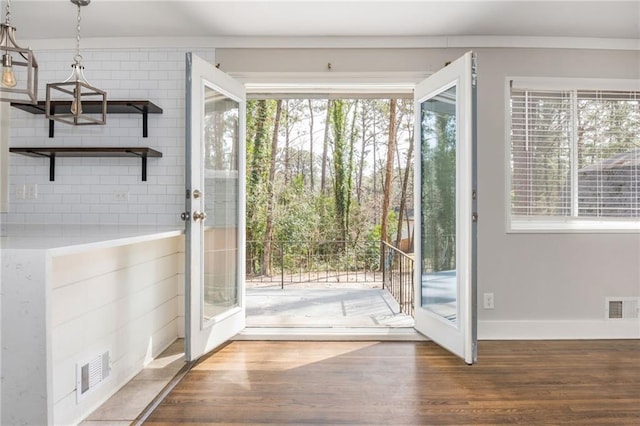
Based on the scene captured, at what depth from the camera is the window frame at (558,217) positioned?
320 centimetres

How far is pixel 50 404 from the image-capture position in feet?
5.05

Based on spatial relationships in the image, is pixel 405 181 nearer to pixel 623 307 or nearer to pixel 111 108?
pixel 623 307

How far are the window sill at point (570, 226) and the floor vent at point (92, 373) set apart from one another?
116 inches

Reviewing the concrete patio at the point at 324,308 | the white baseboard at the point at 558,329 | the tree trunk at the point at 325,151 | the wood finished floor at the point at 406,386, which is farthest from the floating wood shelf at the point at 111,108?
the tree trunk at the point at 325,151

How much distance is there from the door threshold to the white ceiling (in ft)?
7.78

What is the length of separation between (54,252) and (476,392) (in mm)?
2218

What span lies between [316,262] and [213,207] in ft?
14.7

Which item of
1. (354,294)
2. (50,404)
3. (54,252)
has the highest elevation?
(54,252)

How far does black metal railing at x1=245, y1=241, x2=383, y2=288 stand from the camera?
7.09 m

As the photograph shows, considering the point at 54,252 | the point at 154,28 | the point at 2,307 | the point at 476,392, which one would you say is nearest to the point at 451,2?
the point at 154,28

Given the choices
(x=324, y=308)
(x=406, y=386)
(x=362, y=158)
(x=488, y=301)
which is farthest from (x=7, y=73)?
(x=362, y=158)

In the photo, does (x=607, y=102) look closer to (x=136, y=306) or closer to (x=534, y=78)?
(x=534, y=78)

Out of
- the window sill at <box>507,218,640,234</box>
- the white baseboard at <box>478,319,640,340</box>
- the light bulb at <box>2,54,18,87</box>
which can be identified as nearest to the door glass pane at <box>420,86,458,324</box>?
the white baseboard at <box>478,319,640,340</box>

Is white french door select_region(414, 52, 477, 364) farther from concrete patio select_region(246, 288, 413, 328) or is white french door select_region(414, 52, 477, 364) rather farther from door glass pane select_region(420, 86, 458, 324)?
concrete patio select_region(246, 288, 413, 328)
